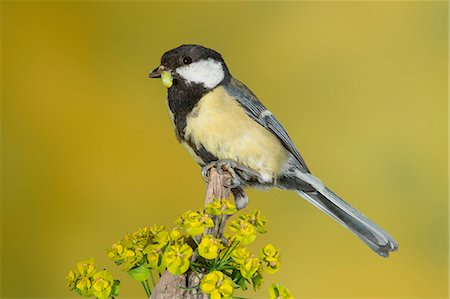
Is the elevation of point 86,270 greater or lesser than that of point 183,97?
lesser

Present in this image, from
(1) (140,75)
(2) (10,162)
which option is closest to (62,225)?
(2) (10,162)

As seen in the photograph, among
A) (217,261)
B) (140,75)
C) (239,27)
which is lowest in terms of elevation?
(217,261)

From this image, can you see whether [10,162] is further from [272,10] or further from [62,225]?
[272,10]

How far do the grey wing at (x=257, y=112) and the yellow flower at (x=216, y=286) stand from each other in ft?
1.89

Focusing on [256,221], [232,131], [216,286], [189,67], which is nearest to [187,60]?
[189,67]

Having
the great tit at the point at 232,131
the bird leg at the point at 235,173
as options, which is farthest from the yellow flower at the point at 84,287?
the great tit at the point at 232,131

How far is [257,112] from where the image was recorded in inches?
58.6

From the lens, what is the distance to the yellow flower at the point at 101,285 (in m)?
0.99

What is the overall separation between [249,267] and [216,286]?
5cm

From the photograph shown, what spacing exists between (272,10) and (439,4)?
17.8 inches

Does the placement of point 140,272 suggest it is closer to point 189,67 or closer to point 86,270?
point 86,270

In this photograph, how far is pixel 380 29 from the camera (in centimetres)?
189

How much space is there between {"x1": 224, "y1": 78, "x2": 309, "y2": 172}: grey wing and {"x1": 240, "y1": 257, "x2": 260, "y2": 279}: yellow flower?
1.82 feet

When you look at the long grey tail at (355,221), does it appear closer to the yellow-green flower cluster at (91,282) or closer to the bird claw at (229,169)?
the bird claw at (229,169)
